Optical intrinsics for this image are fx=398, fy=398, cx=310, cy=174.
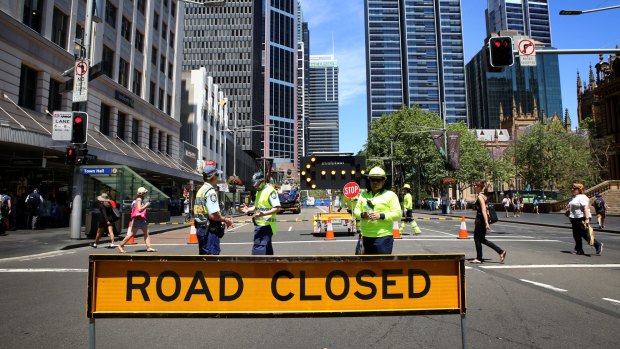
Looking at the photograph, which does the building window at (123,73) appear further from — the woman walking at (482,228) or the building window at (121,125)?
the woman walking at (482,228)

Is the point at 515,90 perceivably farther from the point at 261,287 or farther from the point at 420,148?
the point at 261,287

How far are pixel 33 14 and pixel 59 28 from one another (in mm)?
2401

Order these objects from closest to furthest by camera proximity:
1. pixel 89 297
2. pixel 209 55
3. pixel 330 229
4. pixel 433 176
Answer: pixel 89 297 < pixel 330 229 < pixel 433 176 < pixel 209 55

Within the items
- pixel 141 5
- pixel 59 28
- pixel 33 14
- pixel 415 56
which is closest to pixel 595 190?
pixel 141 5

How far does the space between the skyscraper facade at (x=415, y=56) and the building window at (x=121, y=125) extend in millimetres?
140116

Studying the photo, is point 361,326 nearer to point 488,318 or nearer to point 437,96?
point 488,318

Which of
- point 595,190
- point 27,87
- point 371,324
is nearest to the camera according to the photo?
point 371,324

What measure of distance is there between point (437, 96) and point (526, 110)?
34.2 m

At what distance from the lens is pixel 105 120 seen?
28406 mm

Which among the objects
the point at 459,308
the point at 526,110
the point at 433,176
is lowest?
the point at 459,308

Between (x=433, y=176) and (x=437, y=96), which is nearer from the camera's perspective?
(x=433, y=176)

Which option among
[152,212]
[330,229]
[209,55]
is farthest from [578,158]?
[209,55]

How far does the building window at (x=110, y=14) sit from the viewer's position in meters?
28.5

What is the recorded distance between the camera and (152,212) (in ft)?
86.4
